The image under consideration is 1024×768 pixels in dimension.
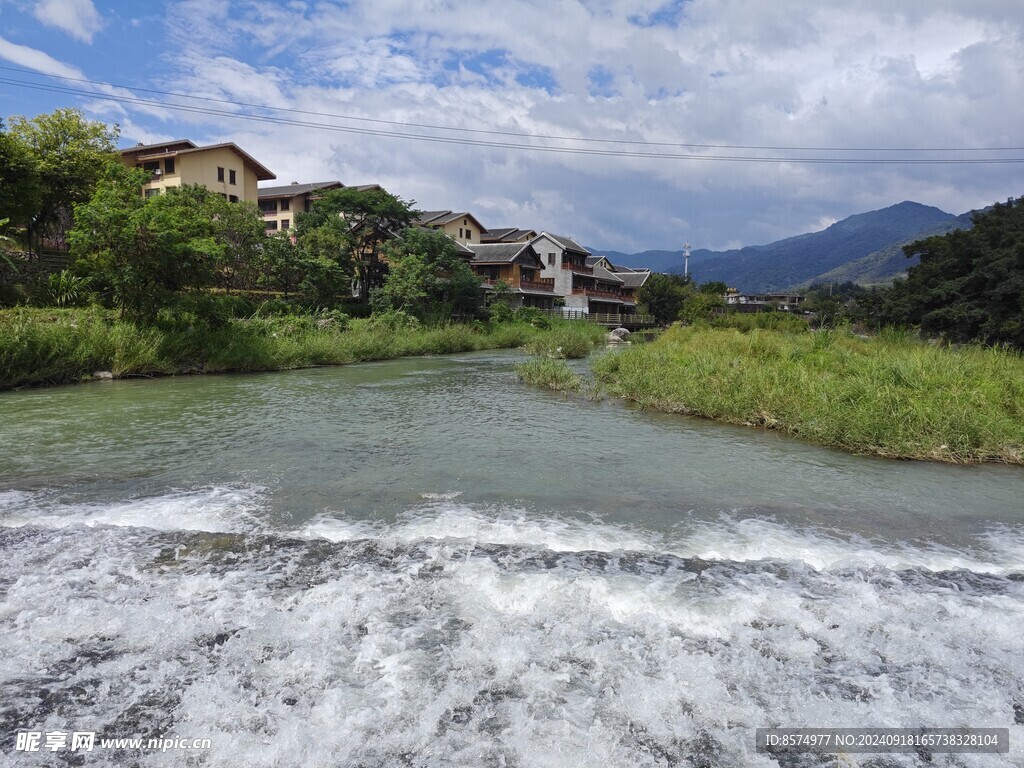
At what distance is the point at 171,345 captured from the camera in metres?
16.0

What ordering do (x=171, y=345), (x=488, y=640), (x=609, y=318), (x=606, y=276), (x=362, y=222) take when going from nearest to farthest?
(x=488, y=640), (x=171, y=345), (x=362, y=222), (x=609, y=318), (x=606, y=276)

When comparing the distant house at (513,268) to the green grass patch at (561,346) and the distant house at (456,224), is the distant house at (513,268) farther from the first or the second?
the green grass patch at (561,346)

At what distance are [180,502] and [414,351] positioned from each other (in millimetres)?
20864

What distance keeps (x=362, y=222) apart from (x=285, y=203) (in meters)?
17.8

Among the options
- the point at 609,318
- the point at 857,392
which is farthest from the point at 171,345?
the point at 609,318

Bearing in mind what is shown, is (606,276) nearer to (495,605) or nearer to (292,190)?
(292,190)

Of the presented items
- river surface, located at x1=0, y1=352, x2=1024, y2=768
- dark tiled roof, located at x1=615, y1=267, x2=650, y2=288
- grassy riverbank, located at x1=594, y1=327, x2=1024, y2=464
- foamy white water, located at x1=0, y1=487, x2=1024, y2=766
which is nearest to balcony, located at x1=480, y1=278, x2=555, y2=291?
dark tiled roof, located at x1=615, y1=267, x2=650, y2=288

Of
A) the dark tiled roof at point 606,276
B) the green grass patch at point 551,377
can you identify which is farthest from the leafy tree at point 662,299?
the green grass patch at point 551,377

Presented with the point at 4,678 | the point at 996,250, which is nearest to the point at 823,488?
the point at 4,678

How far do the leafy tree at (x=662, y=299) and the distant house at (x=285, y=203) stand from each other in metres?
30.1

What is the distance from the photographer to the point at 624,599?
407 centimetres

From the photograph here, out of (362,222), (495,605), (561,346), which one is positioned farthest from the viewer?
(362,222)

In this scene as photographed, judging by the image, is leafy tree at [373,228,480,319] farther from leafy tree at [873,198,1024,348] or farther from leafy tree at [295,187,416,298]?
leafy tree at [873,198,1024,348]

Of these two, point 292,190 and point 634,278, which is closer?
point 292,190
